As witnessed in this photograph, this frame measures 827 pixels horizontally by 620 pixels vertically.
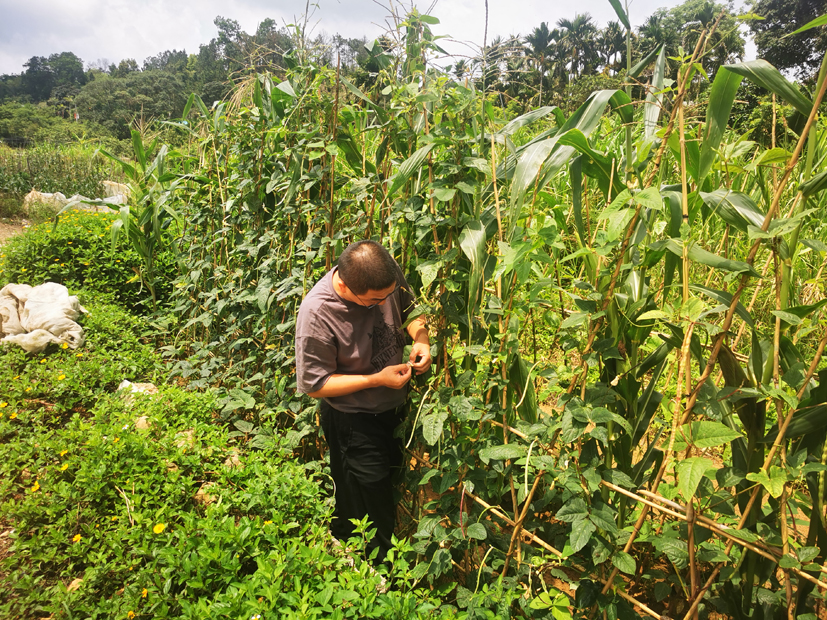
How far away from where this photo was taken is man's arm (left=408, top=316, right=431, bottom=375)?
5.59 feet

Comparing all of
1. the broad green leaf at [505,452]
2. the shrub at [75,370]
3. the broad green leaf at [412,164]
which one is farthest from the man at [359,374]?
the shrub at [75,370]

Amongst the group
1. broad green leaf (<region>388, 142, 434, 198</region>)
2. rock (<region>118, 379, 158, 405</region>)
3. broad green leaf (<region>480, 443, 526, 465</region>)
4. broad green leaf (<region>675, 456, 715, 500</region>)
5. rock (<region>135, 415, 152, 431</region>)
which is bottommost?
rock (<region>135, 415, 152, 431</region>)

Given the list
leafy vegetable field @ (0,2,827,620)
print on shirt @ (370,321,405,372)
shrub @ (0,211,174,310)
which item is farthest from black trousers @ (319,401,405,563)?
shrub @ (0,211,174,310)

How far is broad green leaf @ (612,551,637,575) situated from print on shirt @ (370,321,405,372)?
1025 millimetres

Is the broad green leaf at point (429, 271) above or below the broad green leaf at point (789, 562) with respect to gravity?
above

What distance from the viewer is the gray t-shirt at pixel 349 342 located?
1831 mm

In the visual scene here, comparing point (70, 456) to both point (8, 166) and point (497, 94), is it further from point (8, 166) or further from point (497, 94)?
point (8, 166)

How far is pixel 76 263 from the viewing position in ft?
15.1

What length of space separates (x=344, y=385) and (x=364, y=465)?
368 mm

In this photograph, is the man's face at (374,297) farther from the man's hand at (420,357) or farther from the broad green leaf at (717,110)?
the broad green leaf at (717,110)

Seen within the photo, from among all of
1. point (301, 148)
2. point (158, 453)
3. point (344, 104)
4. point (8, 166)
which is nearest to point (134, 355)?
point (158, 453)

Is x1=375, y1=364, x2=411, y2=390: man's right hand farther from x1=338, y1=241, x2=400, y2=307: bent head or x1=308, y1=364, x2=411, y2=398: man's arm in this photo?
x1=338, y1=241, x2=400, y2=307: bent head

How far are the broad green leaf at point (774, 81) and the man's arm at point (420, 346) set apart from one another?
3.76ft

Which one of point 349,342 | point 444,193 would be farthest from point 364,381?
point 444,193
